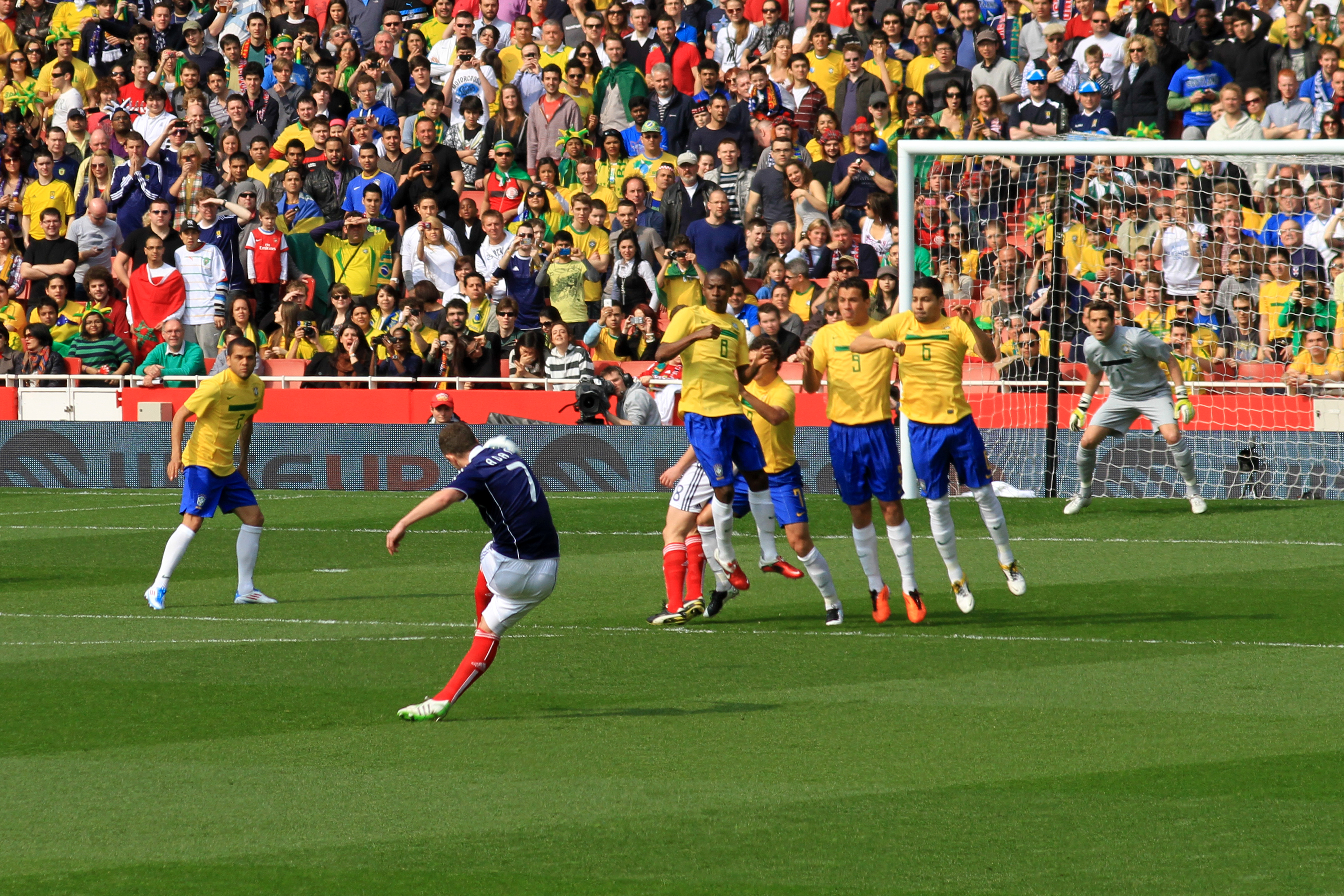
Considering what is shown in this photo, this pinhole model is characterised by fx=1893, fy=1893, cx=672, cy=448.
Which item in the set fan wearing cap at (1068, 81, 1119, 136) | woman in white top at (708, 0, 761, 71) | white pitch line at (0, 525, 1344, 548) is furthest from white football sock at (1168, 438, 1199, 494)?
woman in white top at (708, 0, 761, 71)

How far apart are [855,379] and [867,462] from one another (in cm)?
53

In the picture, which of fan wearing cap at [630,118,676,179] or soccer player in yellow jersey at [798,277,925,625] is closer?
soccer player in yellow jersey at [798,277,925,625]

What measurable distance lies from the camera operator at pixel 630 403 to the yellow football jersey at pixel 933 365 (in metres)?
8.87

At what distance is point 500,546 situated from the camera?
885 cm

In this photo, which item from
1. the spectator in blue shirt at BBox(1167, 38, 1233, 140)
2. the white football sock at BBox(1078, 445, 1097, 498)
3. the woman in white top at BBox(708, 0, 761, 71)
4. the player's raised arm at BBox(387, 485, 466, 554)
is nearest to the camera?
the player's raised arm at BBox(387, 485, 466, 554)

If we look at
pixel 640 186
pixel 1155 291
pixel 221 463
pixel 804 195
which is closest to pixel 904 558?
pixel 221 463

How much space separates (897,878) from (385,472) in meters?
16.5

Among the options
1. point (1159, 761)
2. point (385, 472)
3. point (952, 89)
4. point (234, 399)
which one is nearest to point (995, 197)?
point (952, 89)

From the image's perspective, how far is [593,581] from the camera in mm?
14312

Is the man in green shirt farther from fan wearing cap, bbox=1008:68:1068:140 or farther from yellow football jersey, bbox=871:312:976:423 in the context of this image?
yellow football jersey, bbox=871:312:976:423

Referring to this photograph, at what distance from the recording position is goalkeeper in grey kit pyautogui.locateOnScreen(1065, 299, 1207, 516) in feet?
57.3

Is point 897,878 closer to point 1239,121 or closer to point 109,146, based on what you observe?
point 1239,121

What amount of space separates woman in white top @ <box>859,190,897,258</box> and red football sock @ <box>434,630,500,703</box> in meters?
13.3

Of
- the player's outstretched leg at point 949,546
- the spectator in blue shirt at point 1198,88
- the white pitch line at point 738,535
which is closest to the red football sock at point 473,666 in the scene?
the player's outstretched leg at point 949,546
